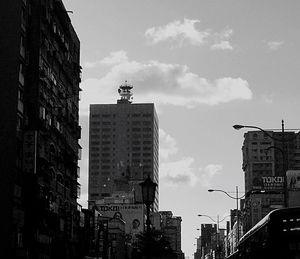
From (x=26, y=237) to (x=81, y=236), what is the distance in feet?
97.5

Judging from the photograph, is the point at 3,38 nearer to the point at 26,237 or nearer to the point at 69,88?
the point at 26,237

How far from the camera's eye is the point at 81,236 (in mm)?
91125

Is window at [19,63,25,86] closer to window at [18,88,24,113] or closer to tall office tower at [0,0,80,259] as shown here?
tall office tower at [0,0,80,259]

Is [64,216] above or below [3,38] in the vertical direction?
below

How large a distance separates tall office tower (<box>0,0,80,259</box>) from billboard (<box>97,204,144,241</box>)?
113 m

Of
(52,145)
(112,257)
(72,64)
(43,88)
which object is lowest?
(112,257)

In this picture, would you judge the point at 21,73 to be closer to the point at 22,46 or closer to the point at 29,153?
the point at 22,46

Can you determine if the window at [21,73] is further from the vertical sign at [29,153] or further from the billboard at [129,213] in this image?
the billboard at [129,213]

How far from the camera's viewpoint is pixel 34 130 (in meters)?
60.2

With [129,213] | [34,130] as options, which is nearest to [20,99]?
[34,130]

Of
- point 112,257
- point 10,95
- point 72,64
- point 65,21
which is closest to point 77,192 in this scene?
point 72,64

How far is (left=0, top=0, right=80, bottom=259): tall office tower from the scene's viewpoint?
58.3m

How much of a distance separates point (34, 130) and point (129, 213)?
5387 inches

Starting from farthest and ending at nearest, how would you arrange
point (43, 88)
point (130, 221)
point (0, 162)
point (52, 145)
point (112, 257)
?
point (130, 221) → point (112, 257) → point (52, 145) → point (43, 88) → point (0, 162)
